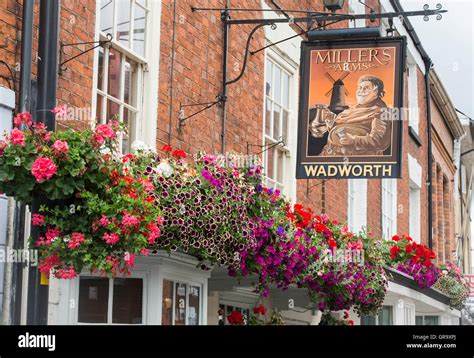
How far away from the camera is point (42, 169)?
6082 millimetres

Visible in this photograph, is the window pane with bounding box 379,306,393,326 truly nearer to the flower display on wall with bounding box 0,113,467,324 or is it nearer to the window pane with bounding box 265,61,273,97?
the flower display on wall with bounding box 0,113,467,324

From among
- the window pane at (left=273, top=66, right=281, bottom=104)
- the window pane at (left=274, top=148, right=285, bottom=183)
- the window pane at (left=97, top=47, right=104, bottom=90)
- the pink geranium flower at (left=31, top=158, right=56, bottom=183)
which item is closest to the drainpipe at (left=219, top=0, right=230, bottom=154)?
the window pane at (left=273, top=66, right=281, bottom=104)

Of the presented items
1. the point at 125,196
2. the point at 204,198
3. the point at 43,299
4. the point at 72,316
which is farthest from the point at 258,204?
the point at 43,299

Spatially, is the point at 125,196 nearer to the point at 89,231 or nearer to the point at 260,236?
the point at 89,231

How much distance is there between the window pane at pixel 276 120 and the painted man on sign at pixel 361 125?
5.96 feet

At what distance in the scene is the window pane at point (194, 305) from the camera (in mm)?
9055

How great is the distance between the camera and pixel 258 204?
28.5 feet

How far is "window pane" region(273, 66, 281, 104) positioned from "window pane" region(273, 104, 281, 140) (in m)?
0.09

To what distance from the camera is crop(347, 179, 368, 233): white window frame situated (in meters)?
16.8

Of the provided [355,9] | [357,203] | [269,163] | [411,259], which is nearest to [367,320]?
[411,259]

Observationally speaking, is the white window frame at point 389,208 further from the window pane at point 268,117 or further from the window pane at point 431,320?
the window pane at point 268,117

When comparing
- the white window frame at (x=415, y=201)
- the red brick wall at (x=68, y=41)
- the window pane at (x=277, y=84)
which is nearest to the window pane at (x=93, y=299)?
the red brick wall at (x=68, y=41)

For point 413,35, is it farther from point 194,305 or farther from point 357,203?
point 194,305

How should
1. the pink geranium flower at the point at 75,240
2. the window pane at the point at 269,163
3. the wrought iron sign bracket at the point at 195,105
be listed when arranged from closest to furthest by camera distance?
the pink geranium flower at the point at 75,240 < the wrought iron sign bracket at the point at 195,105 < the window pane at the point at 269,163
